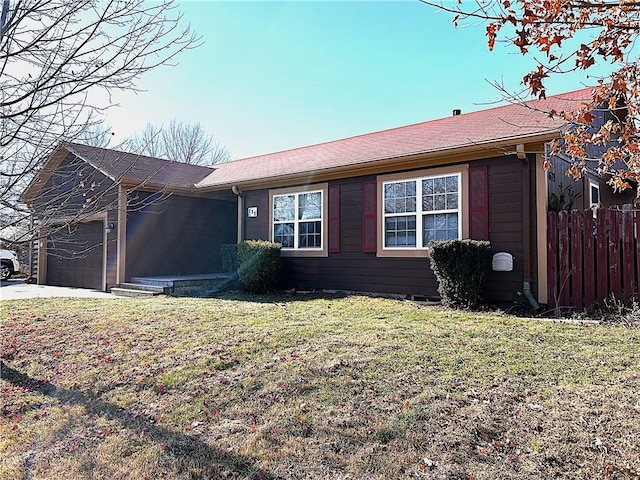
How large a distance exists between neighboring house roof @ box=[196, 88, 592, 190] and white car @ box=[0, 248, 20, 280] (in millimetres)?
8778

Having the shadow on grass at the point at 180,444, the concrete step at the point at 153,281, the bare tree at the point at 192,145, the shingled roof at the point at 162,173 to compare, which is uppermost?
the bare tree at the point at 192,145

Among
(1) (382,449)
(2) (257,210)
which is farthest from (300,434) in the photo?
(2) (257,210)

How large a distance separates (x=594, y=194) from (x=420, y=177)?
5095 millimetres

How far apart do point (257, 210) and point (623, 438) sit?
907cm

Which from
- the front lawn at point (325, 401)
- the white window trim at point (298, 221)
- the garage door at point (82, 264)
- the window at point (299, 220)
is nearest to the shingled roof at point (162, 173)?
the garage door at point (82, 264)

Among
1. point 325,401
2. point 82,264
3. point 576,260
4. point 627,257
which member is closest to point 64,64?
point 325,401

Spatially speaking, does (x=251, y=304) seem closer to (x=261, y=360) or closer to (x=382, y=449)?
(x=261, y=360)

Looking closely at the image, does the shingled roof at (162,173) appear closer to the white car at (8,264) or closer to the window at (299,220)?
the window at (299,220)

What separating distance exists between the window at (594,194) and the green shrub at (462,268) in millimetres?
4587

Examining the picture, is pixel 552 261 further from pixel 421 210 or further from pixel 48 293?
pixel 48 293

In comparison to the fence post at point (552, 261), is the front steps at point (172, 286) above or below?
below

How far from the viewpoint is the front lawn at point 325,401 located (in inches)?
103

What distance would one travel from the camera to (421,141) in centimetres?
890

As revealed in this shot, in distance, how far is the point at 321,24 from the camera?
22.3ft
